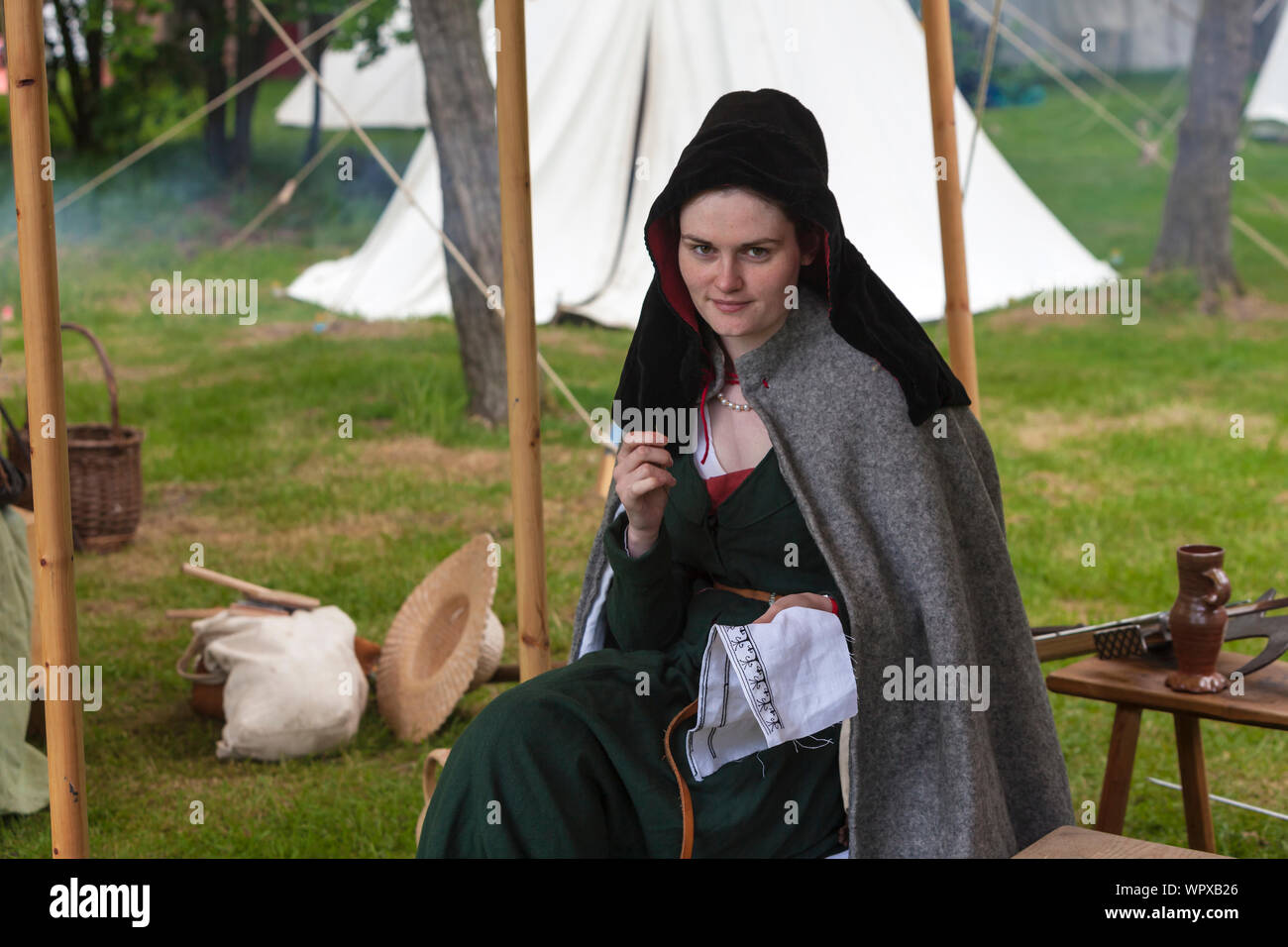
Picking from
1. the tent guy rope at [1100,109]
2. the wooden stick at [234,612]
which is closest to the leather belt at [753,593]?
the wooden stick at [234,612]

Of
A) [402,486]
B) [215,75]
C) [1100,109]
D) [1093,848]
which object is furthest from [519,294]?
[215,75]

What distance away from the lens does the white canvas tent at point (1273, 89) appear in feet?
31.5

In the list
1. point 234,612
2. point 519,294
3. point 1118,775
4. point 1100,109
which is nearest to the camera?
point 519,294

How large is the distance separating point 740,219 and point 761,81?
561 cm

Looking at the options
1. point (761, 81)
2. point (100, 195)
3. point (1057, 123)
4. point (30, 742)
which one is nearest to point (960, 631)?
point (30, 742)

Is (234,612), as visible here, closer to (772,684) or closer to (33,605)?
(33,605)

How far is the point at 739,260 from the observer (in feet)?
5.92

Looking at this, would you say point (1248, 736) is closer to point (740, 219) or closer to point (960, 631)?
point (960, 631)

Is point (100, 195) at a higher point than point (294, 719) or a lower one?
higher

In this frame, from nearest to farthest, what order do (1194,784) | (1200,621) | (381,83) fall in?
(1200,621), (1194,784), (381,83)

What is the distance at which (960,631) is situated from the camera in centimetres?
176

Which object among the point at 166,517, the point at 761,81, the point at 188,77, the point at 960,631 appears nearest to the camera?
the point at 960,631

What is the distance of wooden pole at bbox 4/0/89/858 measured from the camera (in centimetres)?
180

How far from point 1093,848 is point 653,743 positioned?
577 mm
